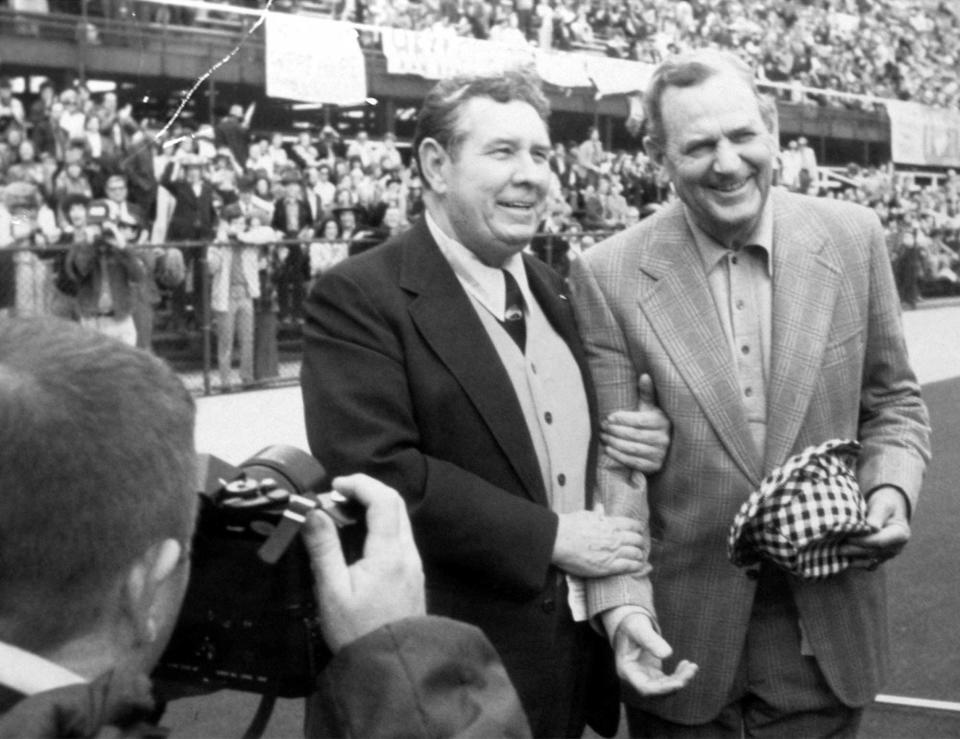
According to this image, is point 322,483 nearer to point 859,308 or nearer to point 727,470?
point 727,470

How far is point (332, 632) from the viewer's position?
1085mm

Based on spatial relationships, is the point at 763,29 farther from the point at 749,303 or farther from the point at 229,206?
the point at 229,206

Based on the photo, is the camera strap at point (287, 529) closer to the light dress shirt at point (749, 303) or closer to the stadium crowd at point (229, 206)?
the light dress shirt at point (749, 303)

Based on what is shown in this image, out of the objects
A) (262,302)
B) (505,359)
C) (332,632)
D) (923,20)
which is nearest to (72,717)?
(332,632)

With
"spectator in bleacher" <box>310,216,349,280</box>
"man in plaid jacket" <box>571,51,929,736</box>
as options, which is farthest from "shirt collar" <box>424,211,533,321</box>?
"spectator in bleacher" <box>310,216,349,280</box>

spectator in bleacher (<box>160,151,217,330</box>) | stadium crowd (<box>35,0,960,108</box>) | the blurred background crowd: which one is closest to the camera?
stadium crowd (<box>35,0,960,108</box>)

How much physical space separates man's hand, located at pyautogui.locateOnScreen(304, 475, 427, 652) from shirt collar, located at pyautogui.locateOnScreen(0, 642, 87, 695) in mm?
245

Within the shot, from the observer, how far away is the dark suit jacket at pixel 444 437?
1944 mm

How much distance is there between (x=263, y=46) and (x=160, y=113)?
1.38 meters

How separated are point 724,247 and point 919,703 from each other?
2199 mm

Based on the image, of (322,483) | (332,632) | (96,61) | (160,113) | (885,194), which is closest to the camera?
(332,632)

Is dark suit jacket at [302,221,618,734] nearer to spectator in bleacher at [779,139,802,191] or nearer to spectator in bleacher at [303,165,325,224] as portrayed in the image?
spectator in bleacher at [779,139,802,191]

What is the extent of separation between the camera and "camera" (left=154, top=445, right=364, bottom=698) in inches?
45.0

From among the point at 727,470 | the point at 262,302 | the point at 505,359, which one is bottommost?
the point at 262,302
